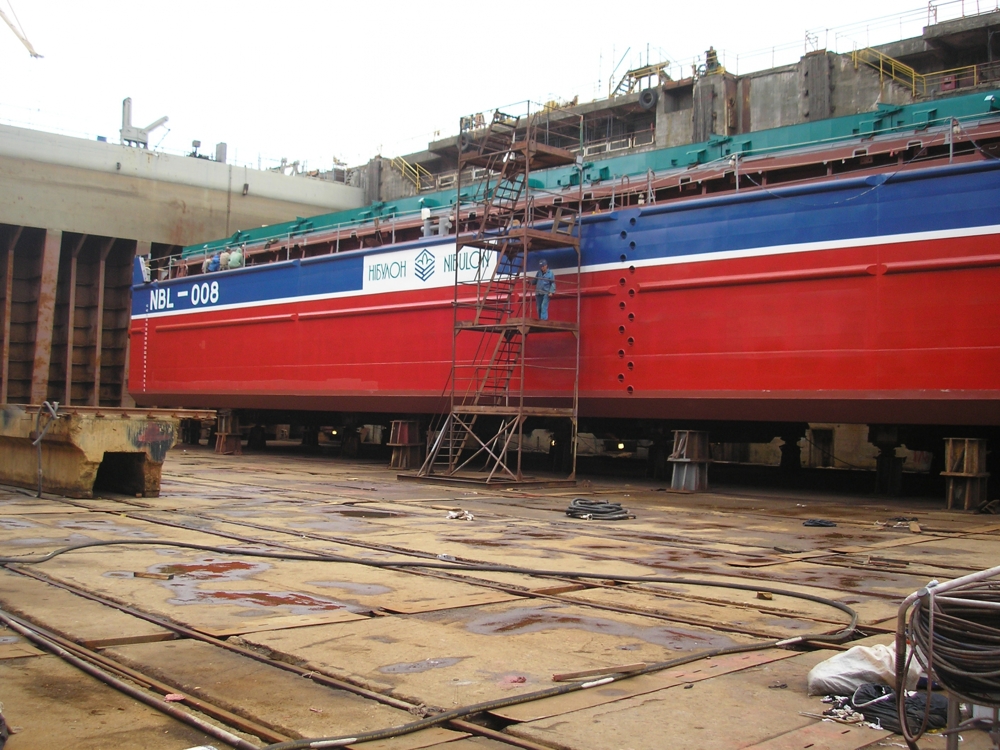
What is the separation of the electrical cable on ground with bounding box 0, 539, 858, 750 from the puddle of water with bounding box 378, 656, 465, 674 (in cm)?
52

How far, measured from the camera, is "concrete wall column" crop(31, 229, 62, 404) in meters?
26.5

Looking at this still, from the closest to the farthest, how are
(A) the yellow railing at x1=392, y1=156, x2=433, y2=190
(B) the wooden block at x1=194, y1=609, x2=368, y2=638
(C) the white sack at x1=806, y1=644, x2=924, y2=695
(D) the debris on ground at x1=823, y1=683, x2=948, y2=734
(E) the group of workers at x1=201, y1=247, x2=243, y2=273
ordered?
(D) the debris on ground at x1=823, y1=683, x2=948, y2=734, (C) the white sack at x1=806, y1=644, x2=924, y2=695, (B) the wooden block at x1=194, y1=609, x2=368, y2=638, (E) the group of workers at x1=201, y1=247, x2=243, y2=273, (A) the yellow railing at x1=392, y1=156, x2=433, y2=190

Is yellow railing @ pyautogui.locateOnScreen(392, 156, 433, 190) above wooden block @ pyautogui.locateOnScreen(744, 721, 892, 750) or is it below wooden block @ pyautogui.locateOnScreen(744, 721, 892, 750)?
above

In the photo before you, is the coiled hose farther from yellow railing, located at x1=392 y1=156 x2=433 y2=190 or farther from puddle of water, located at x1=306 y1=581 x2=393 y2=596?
yellow railing, located at x1=392 y1=156 x2=433 y2=190

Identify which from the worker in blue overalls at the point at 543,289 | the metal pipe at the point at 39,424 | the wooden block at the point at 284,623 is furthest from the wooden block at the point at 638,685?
the worker in blue overalls at the point at 543,289

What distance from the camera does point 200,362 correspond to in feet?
72.0

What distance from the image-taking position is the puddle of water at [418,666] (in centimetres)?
380

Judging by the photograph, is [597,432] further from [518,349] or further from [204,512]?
[204,512]

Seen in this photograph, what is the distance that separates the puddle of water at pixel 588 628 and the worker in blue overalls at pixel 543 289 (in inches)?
377

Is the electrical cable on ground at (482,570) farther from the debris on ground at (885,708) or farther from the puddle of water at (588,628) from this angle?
the debris on ground at (885,708)

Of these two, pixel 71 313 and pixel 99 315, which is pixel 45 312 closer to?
pixel 71 313

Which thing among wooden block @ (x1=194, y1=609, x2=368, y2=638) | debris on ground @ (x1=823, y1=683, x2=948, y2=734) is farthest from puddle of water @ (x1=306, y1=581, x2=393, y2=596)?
debris on ground @ (x1=823, y1=683, x2=948, y2=734)

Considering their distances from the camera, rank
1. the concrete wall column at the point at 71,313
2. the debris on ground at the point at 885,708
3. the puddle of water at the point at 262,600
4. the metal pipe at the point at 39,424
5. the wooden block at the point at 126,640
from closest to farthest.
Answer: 1. the debris on ground at the point at 885,708
2. the wooden block at the point at 126,640
3. the puddle of water at the point at 262,600
4. the metal pipe at the point at 39,424
5. the concrete wall column at the point at 71,313

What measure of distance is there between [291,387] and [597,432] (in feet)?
23.2
